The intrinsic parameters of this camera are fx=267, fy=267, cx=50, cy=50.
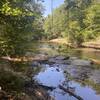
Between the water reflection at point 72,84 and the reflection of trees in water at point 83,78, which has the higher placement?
the water reflection at point 72,84

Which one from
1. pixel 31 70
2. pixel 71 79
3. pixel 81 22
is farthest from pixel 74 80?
pixel 81 22

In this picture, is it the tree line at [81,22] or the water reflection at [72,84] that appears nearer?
the water reflection at [72,84]

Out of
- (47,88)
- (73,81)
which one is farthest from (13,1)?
(73,81)

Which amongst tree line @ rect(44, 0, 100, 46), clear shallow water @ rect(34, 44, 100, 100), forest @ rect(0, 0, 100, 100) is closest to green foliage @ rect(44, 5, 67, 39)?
tree line @ rect(44, 0, 100, 46)

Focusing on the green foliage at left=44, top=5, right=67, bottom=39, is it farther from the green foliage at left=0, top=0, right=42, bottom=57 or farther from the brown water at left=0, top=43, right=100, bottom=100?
the green foliage at left=0, top=0, right=42, bottom=57

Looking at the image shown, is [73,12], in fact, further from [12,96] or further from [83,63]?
[12,96]

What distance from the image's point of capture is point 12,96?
10844 millimetres

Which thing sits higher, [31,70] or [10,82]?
[10,82]

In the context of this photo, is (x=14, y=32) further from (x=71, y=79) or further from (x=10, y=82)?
(x=71, y=79)

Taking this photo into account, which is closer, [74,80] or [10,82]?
[10,82]

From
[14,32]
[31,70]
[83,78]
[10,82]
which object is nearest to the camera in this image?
[14,32]

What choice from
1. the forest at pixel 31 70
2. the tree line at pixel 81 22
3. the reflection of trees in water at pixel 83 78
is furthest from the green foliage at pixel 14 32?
the tree line at pixel 81 22

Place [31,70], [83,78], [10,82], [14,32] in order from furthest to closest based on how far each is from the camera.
→ [31,70] → [83,78] → [10,82] → [14,32]

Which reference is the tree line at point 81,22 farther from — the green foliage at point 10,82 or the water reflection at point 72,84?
the green foliage at point 10,82
